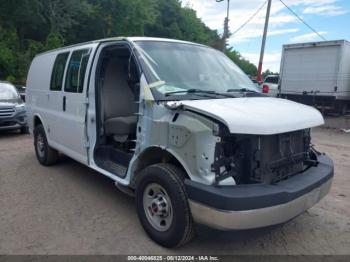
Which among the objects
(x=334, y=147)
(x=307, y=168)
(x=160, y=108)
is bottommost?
(x=334, y=147)

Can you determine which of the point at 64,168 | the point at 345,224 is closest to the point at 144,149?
the point at 345,224

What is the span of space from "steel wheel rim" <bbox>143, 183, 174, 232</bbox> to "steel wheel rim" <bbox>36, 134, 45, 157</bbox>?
3658 millimetres

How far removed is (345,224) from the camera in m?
4.49

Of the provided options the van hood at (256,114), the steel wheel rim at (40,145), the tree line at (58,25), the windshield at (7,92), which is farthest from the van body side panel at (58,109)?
the tree line at (58,25)

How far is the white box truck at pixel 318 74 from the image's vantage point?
1580 centimetres

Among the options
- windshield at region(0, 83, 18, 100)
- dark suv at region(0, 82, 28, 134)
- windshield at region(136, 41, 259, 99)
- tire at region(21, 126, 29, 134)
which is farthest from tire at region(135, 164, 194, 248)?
windshield at region(0, 83, 18, 100)

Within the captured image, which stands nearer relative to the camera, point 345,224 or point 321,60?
point 345,224

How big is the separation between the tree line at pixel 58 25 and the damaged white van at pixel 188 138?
65.7 ft

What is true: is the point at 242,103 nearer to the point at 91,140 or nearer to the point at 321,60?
the point at 91,140

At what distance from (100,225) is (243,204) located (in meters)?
1.96

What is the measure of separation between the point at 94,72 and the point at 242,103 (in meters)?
2.18

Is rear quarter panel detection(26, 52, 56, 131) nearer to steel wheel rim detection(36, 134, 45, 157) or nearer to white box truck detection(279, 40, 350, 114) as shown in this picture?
steel wheel rim detection(36, 134, 45, 157)

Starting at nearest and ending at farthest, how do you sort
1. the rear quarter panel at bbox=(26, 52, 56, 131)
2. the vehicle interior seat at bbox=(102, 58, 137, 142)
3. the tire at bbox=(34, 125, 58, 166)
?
the vehicle interior seat at bbox=(102, 58, 137, 142) < the rear quarter panel at bbox=(26, 52, 56, 131) < the tire at bbox=(34, 125, 58, 166)

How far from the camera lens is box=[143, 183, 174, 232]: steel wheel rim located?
12.0 feet
